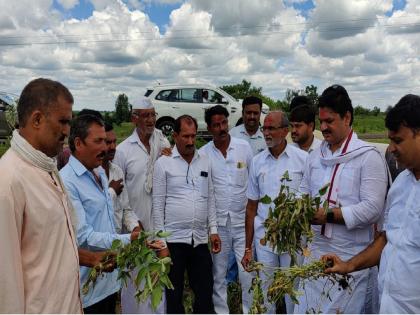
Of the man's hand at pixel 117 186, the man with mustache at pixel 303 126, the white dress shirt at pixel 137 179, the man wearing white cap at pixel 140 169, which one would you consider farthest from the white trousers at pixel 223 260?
the man's hand at pixel 117 186

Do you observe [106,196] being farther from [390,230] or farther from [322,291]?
[390,230]

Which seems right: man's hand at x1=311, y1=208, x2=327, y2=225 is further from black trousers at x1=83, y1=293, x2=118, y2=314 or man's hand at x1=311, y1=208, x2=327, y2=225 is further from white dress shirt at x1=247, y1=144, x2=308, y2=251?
black trousers at x1=83, y1=293, x2=118, y2=314

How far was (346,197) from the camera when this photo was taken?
299cm

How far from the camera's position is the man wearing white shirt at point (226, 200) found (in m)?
4.77

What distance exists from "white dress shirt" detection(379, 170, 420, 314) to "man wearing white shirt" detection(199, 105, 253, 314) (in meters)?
2.40

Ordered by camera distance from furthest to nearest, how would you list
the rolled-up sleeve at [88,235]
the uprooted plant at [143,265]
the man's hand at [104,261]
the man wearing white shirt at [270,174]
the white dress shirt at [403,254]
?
1. the man wearing white shirt at [270,174]
2. the rolled-up sleeve at [88,235]
3. the man's hand at [104,261]
4. the uprooted plant at [143,265]
5. the white dress shirt at [403,254]

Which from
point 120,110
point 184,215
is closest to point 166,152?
point 184,215

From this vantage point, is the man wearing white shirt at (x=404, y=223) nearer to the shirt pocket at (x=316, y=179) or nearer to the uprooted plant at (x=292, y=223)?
the uprooted plant at (x=292, y=223)

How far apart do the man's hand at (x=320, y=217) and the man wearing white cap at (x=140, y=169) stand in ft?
6.72

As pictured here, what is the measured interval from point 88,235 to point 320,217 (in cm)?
142

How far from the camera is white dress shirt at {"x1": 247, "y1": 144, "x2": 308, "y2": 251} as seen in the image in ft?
13.8

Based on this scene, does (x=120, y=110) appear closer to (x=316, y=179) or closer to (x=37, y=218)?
(x=316, y=179)

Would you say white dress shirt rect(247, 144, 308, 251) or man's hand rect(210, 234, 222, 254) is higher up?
white dress shirt rect(247, 144, 308, 251)

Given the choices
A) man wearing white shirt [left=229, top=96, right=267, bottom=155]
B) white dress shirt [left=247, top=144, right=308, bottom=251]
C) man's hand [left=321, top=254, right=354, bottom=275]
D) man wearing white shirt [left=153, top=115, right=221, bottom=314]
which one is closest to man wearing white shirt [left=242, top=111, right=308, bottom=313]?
white dress shirt [left=247, top=144, right=308, bottom=251]
